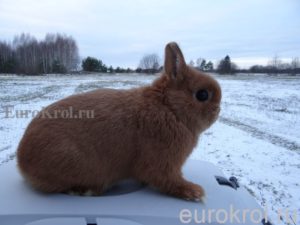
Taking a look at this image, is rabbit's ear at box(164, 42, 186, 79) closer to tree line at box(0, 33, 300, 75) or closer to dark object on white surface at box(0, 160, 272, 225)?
dark object on white surface at box(0, 160, 272, 225)

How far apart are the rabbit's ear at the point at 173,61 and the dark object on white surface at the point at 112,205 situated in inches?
25.2

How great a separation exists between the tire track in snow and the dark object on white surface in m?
5.35

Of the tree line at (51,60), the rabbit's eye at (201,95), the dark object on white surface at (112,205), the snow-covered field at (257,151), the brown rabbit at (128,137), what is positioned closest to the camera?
the dark object on white surface at (112,205)

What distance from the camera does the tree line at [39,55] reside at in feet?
184

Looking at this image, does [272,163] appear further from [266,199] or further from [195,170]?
[195,170]

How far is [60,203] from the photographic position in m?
1.60

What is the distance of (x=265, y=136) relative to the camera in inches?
302

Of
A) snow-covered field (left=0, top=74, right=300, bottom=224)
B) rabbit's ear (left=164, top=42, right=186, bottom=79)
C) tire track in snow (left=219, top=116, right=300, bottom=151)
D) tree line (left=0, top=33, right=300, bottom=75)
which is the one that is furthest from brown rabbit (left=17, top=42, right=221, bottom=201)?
tree line (left=0, top=33, right=300, bottom=75)

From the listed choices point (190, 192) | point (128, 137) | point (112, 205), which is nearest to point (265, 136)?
→ point (190, 192)

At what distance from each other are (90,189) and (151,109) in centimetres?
53

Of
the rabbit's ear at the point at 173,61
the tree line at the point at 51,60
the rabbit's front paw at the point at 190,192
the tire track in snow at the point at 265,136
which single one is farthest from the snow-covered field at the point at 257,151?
the tree line at the point at 51,60

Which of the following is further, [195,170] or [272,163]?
[272,163]

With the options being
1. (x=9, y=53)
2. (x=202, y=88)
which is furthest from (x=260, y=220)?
(x=9, y=53)

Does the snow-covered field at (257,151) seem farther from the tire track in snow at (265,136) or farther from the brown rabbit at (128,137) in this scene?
the brown rabbit at (128,137)
